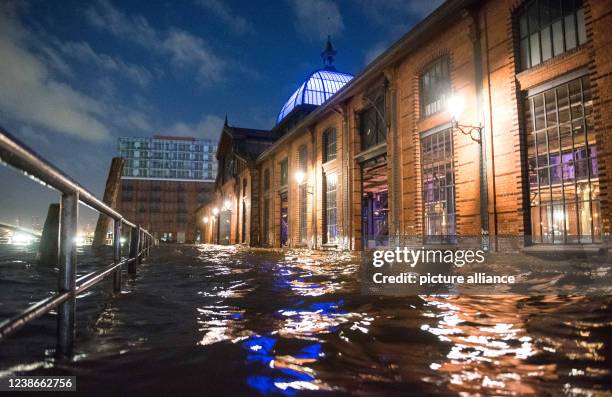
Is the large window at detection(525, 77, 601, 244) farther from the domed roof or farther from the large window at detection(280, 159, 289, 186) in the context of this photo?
the domed roof

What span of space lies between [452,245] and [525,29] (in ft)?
17.6

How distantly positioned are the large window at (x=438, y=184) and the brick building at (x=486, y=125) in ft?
0.11

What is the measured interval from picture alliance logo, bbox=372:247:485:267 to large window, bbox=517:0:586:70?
4431 mm

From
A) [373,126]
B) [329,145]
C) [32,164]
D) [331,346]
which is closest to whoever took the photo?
[32,164]

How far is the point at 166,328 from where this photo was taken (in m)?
2.70

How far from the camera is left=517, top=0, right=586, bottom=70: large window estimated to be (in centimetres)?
752

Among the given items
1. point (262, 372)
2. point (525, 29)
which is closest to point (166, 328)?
point (262, 372)

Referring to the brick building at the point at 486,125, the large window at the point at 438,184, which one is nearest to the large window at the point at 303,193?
the brick building at the point at 486,125

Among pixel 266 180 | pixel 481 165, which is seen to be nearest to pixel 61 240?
pixel 481 165

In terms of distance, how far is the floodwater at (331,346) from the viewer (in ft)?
5.42

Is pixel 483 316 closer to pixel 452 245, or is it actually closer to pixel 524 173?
pixel 524 173

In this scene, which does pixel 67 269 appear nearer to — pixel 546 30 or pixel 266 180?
pixel 546 30

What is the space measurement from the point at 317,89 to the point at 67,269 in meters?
26.1

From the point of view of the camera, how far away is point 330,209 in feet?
58.3
